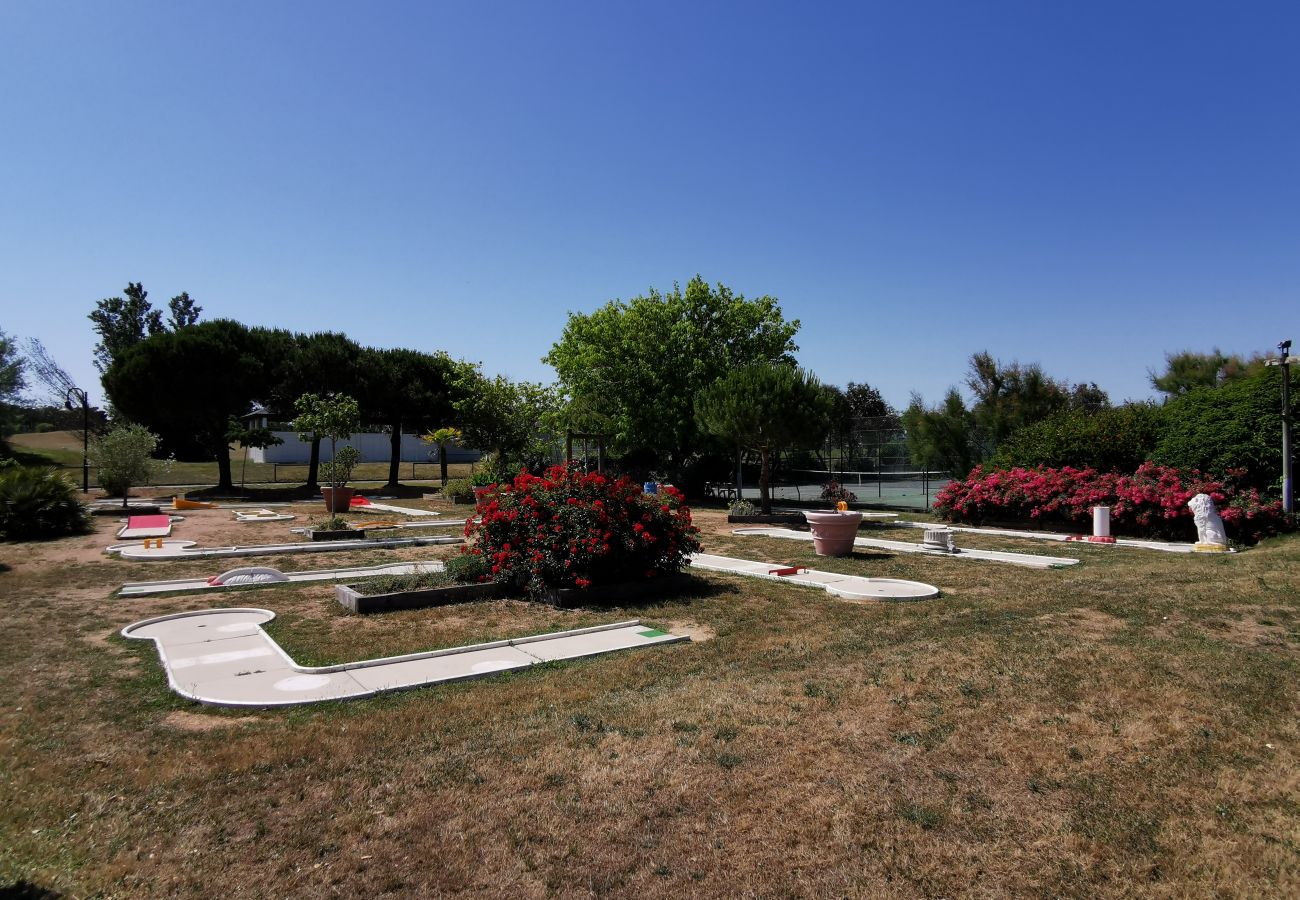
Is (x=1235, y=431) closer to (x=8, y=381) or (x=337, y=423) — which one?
(x=337, y=423)

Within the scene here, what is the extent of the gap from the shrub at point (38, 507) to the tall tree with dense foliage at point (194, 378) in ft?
47.6

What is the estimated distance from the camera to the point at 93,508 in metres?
21.8

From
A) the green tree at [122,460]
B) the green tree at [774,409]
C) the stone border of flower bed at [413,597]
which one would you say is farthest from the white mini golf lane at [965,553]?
the green tree at [122,460]

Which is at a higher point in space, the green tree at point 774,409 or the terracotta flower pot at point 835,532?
the green tree at point 774,409

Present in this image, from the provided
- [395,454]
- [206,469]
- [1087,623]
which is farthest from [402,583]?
[206,469]

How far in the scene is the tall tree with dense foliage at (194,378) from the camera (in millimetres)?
29062

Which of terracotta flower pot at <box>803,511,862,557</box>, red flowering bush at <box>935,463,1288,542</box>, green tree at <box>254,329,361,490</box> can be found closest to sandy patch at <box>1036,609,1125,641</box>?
terracotta flower pot at <box>803,511,862,557</box>

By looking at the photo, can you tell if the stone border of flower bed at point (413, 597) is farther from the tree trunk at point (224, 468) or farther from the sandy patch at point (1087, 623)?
the tree trunk at point (224, 468)

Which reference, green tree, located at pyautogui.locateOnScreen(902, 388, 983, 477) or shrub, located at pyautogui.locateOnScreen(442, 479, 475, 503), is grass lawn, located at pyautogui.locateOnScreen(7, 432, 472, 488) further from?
green tree, located at pyautogui.locateOnScreen(902, 388, 983, 477)

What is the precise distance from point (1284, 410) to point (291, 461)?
1988 inches

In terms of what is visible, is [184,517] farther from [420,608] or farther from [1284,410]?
[1284,410]

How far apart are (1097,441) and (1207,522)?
4295 millimetres

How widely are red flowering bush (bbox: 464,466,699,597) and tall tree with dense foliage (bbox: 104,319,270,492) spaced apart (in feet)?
83.3

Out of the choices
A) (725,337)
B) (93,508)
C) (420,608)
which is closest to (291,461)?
(93,508)
